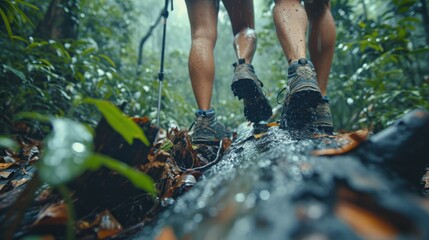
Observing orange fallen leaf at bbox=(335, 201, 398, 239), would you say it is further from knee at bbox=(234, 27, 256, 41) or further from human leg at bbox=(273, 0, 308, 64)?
knee at bbox=(234, 27, 256, 41)

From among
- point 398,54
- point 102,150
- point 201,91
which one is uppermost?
point 398,54

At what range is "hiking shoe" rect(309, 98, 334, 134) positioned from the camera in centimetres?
167

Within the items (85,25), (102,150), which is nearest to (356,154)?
(102,150)

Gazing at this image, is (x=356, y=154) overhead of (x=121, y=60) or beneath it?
beneath

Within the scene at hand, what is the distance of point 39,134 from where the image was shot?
3.01m

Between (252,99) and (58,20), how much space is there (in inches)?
135

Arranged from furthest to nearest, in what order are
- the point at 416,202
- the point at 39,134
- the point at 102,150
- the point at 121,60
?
1. the point at 121,60
2. the point at 39,134
3. the point at 102,150
4. the point at 416,202

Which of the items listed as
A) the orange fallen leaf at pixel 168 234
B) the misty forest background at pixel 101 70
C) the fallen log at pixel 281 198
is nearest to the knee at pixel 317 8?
the fallen log at pixel 281 198

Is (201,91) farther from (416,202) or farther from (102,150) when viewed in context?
(416,202)

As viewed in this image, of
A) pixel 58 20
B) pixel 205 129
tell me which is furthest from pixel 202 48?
pixel 58 20

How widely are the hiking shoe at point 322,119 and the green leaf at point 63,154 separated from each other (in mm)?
1334

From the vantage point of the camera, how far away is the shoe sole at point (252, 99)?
6.25 ft

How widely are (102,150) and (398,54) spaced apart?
414 cm

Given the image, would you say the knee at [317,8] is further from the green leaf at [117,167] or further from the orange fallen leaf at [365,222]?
the green leaf at [117,167]
